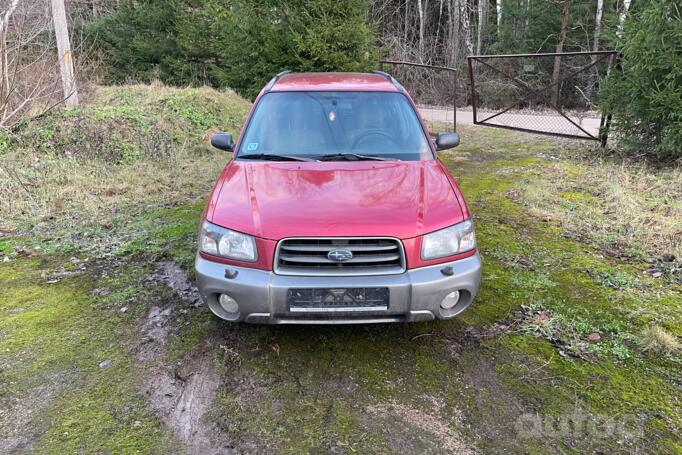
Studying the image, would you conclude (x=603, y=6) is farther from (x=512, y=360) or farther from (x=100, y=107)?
(x=512, y=360)

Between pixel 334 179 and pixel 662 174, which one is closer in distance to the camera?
pixel 334 179

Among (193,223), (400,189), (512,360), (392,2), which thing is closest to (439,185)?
(400,189)

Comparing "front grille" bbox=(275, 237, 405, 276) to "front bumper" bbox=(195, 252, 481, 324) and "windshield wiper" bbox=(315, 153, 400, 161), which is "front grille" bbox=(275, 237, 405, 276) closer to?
"front bumper" bbox=(195, 252, 481, 324)

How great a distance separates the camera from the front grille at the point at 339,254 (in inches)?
102

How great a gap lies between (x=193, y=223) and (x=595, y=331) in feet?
14.0

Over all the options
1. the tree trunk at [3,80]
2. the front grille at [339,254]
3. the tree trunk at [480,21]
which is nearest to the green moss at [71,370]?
the front grille at [339,254]

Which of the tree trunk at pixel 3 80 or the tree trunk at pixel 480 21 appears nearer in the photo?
the tree trunk at pixel 3 80

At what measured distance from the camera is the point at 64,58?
9211 mm

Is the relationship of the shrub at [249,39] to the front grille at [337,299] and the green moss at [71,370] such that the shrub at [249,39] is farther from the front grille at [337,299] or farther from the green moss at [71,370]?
the front grille at [337,299]

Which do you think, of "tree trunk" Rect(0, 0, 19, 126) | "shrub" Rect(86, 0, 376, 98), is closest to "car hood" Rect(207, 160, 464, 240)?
"tree trunk" Rect(0, 0, 19, 126)

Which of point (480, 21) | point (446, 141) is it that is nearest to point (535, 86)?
point (480, 21)

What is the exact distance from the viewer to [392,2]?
2322cm

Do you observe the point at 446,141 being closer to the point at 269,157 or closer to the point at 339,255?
the point at 269,157

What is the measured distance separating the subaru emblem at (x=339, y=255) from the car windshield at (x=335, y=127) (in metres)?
1.10
